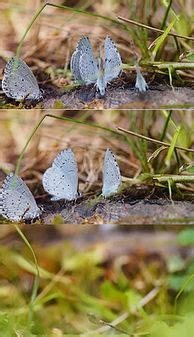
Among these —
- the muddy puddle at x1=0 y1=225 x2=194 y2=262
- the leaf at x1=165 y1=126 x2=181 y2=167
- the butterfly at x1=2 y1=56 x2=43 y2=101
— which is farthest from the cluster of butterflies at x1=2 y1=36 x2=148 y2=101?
the muddy puddle at x1=0 y1=225 x2=194 y2=262

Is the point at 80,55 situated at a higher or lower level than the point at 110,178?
higher

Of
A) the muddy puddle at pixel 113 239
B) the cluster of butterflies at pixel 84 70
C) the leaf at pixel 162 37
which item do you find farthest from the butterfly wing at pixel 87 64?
the muddy puddle at pixel 113 239

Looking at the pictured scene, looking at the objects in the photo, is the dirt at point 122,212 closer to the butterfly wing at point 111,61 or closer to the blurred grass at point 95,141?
the blurred grass at point 95,141

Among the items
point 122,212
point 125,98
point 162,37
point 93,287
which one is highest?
point 162,37

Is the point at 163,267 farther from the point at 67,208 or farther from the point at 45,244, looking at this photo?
the point at 67,208

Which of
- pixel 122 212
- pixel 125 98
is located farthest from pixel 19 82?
pixel 122 212

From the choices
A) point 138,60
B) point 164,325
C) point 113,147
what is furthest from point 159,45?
point 164,325

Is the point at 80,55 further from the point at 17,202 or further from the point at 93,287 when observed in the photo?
the point at 93,287
